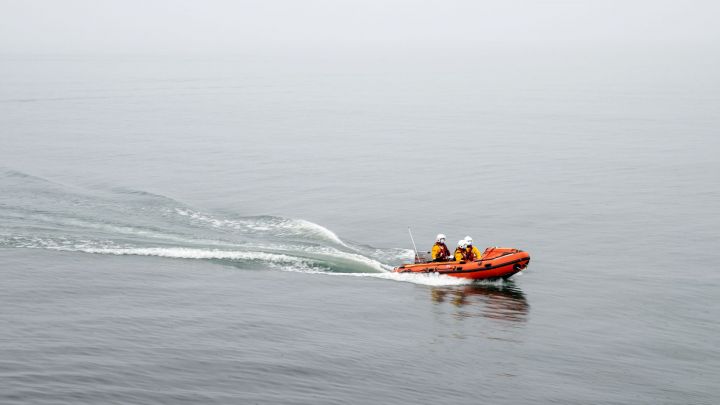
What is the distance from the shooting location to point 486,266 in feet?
104

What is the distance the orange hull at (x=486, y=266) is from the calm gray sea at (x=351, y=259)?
413 mm

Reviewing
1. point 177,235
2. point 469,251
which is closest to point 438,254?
A: point 469,251

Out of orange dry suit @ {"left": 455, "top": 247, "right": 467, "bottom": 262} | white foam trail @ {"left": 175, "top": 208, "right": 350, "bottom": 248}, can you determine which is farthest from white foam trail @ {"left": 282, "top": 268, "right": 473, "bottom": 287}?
white foam trail @ {"left": 175, "top": 208, "right": 350, "bottom": 248}

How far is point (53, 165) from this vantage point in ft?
172

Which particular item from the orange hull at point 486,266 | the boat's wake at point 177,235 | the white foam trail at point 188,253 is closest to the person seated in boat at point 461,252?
the orange hull at point 486,266

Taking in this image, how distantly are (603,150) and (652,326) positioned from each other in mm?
35142

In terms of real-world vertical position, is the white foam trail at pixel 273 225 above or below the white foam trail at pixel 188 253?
above

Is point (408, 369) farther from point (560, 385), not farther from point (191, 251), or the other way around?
point (191, 251)

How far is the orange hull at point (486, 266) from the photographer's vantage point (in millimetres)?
31578

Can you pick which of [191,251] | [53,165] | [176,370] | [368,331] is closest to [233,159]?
[53,165]

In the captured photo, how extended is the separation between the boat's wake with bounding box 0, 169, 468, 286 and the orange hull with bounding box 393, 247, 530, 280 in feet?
1.06

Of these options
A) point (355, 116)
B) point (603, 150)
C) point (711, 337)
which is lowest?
point (711, 337)

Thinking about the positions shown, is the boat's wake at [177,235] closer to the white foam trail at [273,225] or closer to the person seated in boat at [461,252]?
the white foam trail at [273,225]

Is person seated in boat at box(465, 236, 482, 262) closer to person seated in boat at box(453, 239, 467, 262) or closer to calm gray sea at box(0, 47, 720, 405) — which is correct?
person seated in boat at box(453, 239, 467, 262)
